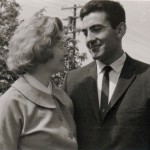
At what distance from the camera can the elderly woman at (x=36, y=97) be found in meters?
2.40

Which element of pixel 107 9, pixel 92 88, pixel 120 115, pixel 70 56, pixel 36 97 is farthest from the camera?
pixel 70 56

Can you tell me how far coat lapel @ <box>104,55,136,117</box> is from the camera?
9.59 feet

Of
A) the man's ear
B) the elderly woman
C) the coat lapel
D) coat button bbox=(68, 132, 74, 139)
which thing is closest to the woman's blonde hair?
the elderly woman

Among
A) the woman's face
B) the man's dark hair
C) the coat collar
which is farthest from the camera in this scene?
the man's dark hair

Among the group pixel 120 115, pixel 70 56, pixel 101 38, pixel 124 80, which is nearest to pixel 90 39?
pixel 101 38

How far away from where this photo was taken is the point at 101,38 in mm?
3037

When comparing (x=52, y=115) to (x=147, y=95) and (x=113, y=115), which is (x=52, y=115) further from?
(x=147, y=95)

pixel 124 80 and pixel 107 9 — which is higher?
pixel 107 9

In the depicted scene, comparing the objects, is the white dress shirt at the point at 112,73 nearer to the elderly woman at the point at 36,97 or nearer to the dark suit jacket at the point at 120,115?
the dark suit jacket at the point at 120,115

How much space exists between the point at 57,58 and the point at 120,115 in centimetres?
60

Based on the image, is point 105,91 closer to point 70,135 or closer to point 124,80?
point 124,80

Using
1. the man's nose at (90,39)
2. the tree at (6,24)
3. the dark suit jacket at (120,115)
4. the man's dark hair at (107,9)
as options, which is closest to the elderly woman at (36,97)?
the dark suit jacket at (120,115)

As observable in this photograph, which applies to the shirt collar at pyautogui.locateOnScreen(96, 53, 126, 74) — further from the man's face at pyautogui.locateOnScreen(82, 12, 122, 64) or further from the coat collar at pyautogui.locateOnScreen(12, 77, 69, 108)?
the coat collar at pyautogui.locateOnScreen(12, 77, 69, 108)

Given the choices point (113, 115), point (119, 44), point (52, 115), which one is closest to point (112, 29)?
point (119, 44)
